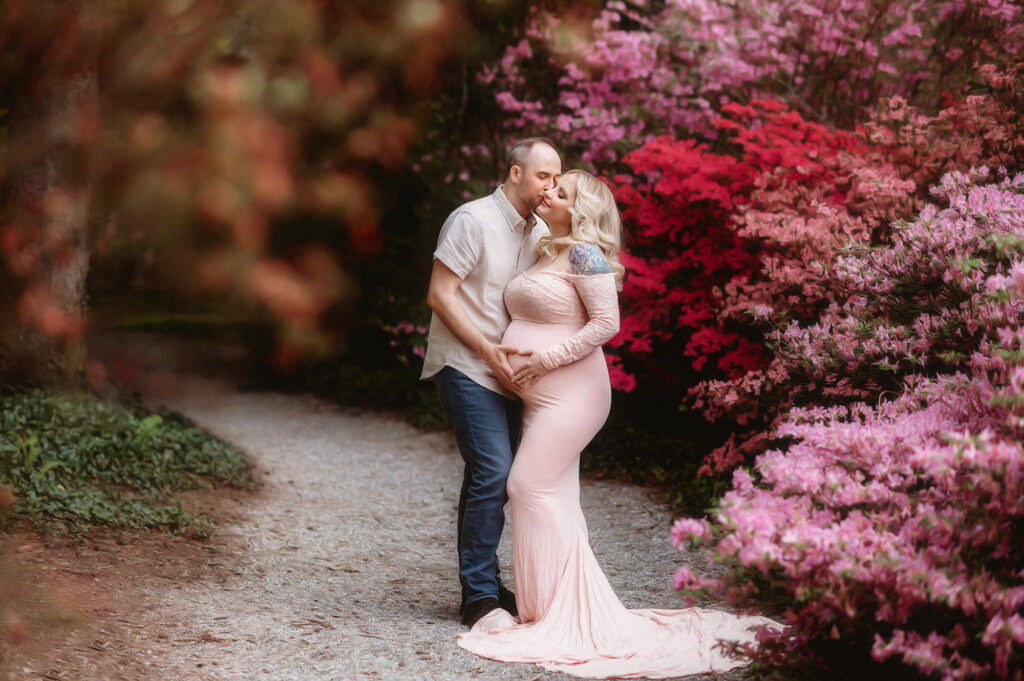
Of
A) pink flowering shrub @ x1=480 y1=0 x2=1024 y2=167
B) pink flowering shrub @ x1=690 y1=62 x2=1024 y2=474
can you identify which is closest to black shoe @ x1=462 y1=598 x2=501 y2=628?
pink flowering shrub @ x1=690 y1=62 x2=1024 y2=474

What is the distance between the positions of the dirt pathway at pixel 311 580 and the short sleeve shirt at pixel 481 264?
106 centimetres

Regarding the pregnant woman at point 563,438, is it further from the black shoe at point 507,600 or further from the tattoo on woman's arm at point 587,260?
the black shoe at point 507,600

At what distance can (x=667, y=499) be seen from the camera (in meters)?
5.82

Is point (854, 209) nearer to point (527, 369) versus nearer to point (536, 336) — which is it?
point (536, 336)

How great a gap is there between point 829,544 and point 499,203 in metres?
2.01

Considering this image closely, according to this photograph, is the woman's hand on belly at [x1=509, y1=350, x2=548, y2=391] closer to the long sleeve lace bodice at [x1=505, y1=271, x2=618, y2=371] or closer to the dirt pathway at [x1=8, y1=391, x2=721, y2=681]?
the long sleeve lace bodice at [x1=505, y1=271, x2=618, y2=371]

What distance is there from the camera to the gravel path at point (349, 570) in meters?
3.49

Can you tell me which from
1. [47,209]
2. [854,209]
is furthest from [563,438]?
[47,209]

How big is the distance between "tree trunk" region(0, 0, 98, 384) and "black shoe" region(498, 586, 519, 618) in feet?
11.7

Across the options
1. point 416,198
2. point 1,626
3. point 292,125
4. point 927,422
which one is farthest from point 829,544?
point 292,125

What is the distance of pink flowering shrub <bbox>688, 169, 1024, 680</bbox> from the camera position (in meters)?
2.34

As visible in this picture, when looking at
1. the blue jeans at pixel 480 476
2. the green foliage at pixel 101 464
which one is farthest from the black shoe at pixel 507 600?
the green foliage at pixel 101 464

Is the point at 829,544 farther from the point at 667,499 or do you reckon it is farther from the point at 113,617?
the point at 667,499

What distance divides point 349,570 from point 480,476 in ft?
4.20
